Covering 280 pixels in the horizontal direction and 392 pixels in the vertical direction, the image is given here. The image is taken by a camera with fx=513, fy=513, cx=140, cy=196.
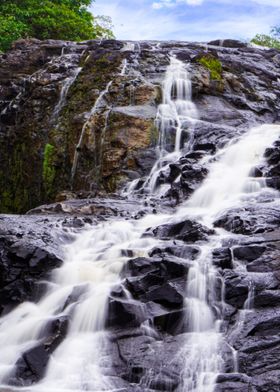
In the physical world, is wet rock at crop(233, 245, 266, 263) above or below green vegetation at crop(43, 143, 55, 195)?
below

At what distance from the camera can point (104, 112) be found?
55.2 ft

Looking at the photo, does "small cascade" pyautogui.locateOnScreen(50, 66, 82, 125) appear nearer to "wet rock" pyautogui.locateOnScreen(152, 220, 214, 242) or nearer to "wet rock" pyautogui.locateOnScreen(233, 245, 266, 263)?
"wet rock" pyautogui.locateOnScreen(152, 220, 214, 242)

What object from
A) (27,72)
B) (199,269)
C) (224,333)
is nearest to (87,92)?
(27,72)

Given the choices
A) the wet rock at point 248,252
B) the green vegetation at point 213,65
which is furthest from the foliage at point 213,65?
the wet rock at point 248,252

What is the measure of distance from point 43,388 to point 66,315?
4.64ft

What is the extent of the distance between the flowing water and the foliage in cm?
771

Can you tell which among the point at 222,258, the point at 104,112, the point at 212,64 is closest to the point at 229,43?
the point at 212,64

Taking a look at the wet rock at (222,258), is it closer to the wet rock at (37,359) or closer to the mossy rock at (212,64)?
the wet rock at (37,359)

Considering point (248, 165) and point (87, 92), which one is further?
point (87, 92)

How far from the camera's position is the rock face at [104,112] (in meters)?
15.7

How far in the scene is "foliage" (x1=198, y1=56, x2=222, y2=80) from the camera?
62.6 feet

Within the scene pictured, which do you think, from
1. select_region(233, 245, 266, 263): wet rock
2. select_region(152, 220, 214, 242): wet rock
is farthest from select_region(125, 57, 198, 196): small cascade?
select_region(233, 245, 266, 263): wet rock

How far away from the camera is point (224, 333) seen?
6406mm

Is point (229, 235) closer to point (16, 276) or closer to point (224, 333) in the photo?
point (224, 333)
